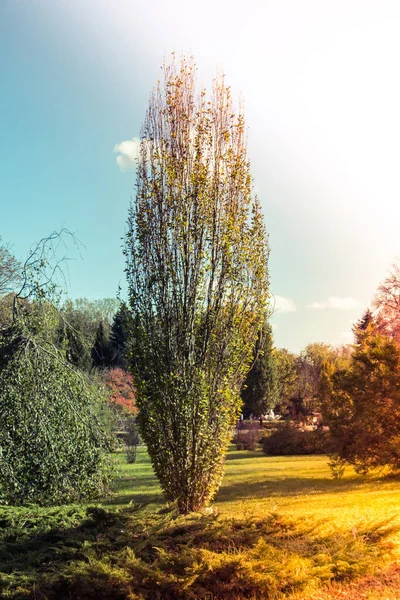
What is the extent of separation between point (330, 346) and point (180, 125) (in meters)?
43.2

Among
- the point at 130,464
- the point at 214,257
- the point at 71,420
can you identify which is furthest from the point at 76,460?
the point at 130,464

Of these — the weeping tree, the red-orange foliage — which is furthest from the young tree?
the weeping tree

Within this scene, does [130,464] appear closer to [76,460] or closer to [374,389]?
[374,389]

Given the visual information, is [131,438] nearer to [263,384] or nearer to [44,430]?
[263,384]

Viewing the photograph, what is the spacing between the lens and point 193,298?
8.23 meters

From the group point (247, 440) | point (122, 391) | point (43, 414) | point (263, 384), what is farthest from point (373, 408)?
point (263, 384)

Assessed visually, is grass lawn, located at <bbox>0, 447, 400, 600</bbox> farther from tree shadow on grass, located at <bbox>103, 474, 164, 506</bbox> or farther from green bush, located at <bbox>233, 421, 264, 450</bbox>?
green bush, located at <bbox>233, 421, 264, 450</bbox>

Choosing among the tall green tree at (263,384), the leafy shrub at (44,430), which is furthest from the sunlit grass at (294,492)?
the tall green tree at (263,384)

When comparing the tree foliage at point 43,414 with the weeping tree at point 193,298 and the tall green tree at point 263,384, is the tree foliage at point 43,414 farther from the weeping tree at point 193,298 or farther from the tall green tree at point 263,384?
the tall green tree at point 263,384

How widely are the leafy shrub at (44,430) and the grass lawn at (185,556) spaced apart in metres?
0.56

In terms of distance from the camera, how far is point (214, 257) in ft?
27.2

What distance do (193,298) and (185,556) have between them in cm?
416

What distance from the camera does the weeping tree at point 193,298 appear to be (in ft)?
26.6

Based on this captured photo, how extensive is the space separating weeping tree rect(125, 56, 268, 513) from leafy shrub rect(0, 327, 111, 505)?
1377mm
